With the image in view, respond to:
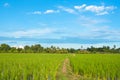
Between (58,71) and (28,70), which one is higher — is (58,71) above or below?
below

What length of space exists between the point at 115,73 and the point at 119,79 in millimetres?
1015

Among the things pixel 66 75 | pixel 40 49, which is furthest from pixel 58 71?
pixel 40 49

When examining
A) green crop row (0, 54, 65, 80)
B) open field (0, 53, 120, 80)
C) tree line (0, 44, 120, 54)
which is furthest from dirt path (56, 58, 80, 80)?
tree line (0, 44, 120, 54)

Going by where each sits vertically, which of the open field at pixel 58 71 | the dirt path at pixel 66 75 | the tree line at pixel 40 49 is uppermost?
the tree line at pixel 40 49

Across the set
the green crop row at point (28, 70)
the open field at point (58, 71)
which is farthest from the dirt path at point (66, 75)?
the green crop row at point (28, 70)

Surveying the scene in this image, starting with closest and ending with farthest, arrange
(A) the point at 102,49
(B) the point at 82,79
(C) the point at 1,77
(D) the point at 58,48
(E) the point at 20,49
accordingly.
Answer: (C) the point at 1,77 → (B) the point at 82,79 → (E) the point at 20,49 → (D) the point at 58,48 → (A) the point at 102,49

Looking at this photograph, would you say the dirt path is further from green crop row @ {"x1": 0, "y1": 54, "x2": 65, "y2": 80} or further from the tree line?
the tree line

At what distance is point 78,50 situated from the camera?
295 feet

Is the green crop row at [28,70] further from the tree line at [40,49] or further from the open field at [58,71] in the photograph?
the tree line at [40,49]

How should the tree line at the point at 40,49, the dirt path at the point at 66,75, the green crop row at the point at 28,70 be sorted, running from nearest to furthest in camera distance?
the green crop row at the point at 28,70 < the dirt path at the point at 66,75 < the tree line at the point at 40,49

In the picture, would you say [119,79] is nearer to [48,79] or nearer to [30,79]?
[48,79]

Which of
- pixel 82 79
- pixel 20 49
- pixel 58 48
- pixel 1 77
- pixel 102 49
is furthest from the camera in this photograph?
pixel 102 49

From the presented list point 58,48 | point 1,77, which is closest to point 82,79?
point 1,77

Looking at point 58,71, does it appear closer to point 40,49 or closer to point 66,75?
point 66,75
